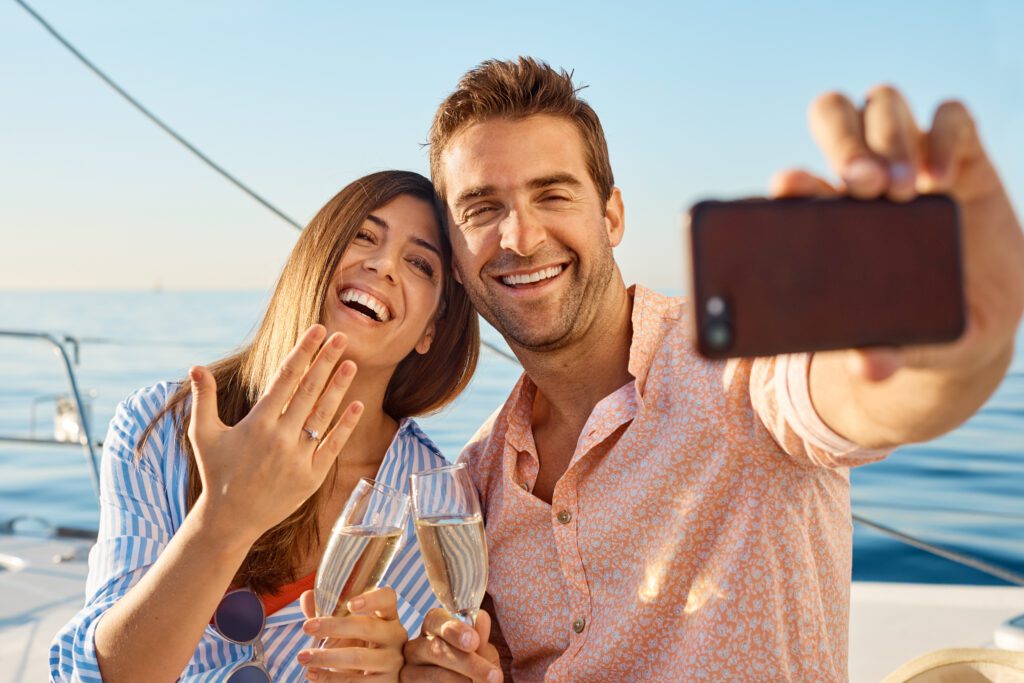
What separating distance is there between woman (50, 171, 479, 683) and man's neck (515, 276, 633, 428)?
34cm

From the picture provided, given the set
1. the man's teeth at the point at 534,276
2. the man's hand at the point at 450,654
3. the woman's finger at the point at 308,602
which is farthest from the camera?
the man's teeth at the point at 534,276

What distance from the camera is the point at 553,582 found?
1873 mm

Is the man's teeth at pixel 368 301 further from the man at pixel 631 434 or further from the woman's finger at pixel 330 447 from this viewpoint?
the woman's finger at pixel 330 447

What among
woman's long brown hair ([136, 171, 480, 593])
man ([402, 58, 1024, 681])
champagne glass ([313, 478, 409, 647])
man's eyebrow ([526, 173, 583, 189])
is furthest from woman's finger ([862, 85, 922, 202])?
woman's long brown hair ([136, 171, 480, 593])

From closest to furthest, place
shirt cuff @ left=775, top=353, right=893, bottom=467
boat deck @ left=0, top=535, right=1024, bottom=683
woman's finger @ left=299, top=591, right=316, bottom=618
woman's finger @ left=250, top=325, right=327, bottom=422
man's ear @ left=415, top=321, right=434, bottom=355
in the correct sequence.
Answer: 1. shirt cuff @ left=775, top=353, right=893, bottom=467
2. woman's finger @ left=250, top=325, right=327, bottom=422
3. woman's finger @ left=299, top=591, right=316, bottom=618
4. man's ear @ left=415, top=321, right=434, bottom=355
5. boat deck @ left=0, top=535, right=1024, bottom=683

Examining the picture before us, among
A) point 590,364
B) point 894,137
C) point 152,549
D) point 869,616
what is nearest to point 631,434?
point 590,364

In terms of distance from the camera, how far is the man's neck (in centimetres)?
208

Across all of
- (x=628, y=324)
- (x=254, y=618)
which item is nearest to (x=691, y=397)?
(x=628, y=324)

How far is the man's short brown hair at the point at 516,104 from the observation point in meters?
2.11

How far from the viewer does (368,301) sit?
2121 mm

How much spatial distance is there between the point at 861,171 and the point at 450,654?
1.13 metres

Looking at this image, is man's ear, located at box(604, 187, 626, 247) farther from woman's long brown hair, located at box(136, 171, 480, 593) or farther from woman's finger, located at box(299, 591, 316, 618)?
woman's finger, located at box(299, 591, 316, 618)

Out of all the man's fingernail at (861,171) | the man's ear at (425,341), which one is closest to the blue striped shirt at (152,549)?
the man's ear at (425,341)

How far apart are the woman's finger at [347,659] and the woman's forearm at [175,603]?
0.18 m
